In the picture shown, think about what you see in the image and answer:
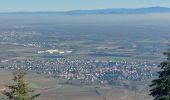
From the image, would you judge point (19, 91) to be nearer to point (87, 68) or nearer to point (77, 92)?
point (77, 92)

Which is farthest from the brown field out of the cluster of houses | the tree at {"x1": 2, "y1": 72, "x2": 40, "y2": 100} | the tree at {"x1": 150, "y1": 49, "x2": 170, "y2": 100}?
the tree at {"x1": 2, "y1": 72, "x2": 40, "y2": 100}

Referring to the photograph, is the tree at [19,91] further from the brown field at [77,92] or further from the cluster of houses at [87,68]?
the cluster of houses at [87,68]

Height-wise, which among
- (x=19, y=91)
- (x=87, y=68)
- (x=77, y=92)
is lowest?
(x=87, y=68)

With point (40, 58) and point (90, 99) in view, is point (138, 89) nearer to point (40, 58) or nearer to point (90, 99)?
point (90, 99)

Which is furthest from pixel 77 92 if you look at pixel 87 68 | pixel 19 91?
pixel 19 91

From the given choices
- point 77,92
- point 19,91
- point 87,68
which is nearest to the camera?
Result: point 19,91

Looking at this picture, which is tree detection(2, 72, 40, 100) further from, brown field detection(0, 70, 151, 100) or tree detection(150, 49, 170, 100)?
brown field detection(0, 70, 151, 100)

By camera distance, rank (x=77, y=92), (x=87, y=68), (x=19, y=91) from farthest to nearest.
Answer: (x=87, y=68)
(x=77, y=92)
(x=19, y=91)

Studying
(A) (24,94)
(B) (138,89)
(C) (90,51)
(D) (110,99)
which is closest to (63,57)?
(C) (90,51)

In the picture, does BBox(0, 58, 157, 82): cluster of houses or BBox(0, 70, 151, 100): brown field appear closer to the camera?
BBox(0, 70, 151, 100): brown field

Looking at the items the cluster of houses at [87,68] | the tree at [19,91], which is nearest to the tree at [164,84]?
the tree at [19,91]

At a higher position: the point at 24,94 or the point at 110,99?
the point at 24,94
